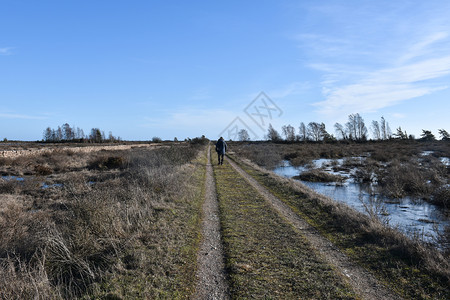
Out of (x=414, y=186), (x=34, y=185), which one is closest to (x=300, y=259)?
(x=414, y=186)

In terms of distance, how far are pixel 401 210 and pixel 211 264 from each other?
1001 cm

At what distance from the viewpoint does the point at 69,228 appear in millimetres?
6250

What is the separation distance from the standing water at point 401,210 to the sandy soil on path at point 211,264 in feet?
15.0

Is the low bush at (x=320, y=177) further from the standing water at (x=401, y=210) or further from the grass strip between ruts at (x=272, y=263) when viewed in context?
the grass strip between ruts at (x=272, y=263)

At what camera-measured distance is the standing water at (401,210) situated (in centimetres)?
861

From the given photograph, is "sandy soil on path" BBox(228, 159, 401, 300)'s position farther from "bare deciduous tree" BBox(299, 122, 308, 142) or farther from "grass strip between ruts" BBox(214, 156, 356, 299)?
"bare deciduous tree" BBox(299, 122, 308, 142)

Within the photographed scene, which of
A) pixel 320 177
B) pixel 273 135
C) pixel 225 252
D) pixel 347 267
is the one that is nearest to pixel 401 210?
pixel 347 267

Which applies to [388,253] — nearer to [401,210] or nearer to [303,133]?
[401,210]

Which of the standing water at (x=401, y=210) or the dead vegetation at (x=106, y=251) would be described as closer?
the dead vegetation at (x=106, y=251)

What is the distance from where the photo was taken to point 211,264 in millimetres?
5203

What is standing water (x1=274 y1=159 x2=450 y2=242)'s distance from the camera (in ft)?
28.2

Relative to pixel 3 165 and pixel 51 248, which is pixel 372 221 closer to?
pixel 51 248

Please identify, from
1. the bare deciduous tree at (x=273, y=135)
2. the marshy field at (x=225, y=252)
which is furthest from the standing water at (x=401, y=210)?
the bare deciduous tree at (x=273, y=135)

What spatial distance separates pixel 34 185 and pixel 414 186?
22.2 metres
